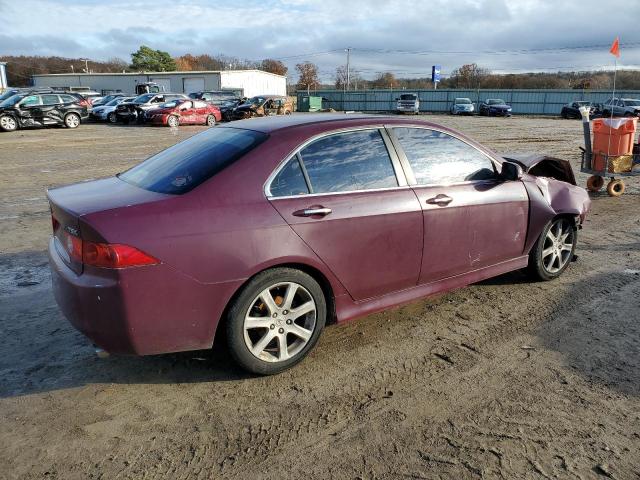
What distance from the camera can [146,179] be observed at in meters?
3.62

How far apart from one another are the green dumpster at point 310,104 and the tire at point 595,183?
126 feet

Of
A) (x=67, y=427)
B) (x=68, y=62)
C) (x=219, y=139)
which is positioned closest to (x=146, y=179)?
(x=219, y=139)

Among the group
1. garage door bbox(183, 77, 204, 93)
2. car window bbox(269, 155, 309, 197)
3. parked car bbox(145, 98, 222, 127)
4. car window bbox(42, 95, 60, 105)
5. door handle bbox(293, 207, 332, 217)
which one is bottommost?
door handle bbox(293, 207, 332, 217)

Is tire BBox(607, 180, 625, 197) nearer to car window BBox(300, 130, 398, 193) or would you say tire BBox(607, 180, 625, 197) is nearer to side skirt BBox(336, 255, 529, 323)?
side skirt BBox(336, 255, 529, 323)

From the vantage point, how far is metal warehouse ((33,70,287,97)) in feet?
188

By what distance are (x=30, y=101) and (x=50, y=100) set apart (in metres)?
1.13

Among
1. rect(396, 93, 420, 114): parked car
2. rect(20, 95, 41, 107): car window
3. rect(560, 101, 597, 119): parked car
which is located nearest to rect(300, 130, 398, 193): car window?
rect(20, 95, 41, 107): car window

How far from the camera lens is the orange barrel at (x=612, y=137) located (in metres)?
9.00

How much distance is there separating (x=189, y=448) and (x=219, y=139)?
2158mm

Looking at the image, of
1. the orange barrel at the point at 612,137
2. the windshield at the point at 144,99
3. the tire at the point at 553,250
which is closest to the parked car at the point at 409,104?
the windshield at the point at 144,99

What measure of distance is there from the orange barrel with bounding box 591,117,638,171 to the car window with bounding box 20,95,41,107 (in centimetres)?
2435

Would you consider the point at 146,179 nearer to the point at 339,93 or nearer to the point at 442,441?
the point at 442,441

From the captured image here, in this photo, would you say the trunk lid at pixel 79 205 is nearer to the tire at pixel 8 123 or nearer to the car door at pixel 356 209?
the car door at pixel 356 209

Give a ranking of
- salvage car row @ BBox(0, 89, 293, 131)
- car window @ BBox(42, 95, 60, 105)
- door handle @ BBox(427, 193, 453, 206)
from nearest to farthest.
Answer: door handle @ BBox(427, 193, 453, 206), salvage car row @ BBox(0, 89, 293, 131), car window @ BBox(42, 95, 60, 105)
